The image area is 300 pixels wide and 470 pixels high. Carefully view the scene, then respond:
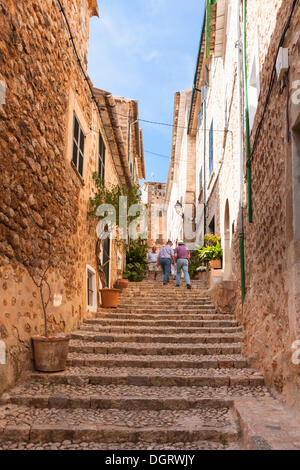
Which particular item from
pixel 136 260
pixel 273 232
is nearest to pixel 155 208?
pixel 136 260

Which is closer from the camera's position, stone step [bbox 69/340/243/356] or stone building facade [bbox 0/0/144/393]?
stone building facade [bbox 0/0/144/393]

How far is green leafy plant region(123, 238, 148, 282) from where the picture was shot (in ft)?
45.7

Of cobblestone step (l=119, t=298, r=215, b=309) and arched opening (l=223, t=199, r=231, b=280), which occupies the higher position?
arched opening (l=223, t=199, r=231, b=280)

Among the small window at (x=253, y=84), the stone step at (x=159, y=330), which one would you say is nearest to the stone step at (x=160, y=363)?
the stone step at (x=159, y=330)

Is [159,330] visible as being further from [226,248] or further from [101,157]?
[101,157]

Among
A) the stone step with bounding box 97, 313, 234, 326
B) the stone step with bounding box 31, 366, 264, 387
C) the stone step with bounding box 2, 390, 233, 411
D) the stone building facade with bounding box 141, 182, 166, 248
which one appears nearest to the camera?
the stone step with bounding box 2, 390, 233, 411

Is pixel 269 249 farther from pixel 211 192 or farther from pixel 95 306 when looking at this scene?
pixel 211 192

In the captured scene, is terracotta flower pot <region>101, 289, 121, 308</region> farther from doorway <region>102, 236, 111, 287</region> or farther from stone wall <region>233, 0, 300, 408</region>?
stone wall <region>233, 0, 300, 408</region>

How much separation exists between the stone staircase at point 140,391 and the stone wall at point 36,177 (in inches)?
19.5

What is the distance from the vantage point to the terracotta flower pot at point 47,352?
184 inches

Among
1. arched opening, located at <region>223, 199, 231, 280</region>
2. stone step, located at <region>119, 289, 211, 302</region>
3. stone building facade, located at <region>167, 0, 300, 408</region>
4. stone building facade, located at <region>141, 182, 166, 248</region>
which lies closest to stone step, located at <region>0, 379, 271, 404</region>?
stone building facade, located at <region>167, 0, 300, 408</region>

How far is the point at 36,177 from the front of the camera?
4.87 m
